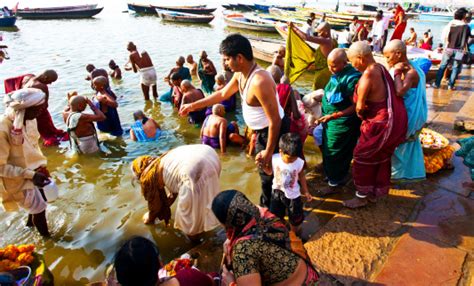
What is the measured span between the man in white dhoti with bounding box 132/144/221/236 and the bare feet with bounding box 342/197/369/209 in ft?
4.62

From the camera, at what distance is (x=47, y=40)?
20312mm

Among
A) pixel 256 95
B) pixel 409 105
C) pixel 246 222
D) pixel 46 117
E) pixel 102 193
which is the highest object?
pixel 256 95

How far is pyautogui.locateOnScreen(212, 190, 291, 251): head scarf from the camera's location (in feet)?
6.06

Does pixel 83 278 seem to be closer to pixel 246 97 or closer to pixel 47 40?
pixel 246 97

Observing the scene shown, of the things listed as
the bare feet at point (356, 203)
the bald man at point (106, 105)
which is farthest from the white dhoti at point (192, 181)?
the bald man at point (106, 105)

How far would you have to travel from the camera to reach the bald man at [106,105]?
6023mm

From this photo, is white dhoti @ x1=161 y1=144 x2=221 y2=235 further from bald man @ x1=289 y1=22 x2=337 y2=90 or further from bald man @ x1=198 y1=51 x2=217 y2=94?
bald man @ x1=198 y1=51 x2=217 y2=94

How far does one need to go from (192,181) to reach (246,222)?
1.20 m

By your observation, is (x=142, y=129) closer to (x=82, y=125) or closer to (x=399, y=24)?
(x=82, y=125)

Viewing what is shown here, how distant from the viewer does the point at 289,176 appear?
9.76 ft

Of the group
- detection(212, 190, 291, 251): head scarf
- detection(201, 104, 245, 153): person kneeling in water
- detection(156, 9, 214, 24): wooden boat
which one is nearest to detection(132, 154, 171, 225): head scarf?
detection(212, 190, 291, 251): head scarf

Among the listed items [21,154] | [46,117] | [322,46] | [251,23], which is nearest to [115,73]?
[46,117]

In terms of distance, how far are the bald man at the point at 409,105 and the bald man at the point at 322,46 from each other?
1.54 meters

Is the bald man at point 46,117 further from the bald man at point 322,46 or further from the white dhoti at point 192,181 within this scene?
the bald man at point 322,46
